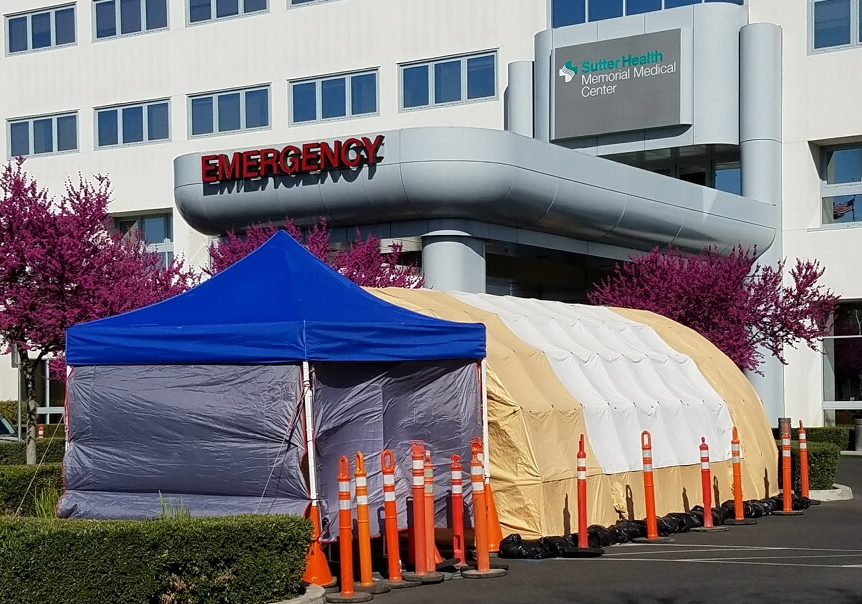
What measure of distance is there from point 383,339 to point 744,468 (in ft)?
25.8

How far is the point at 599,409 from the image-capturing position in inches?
645

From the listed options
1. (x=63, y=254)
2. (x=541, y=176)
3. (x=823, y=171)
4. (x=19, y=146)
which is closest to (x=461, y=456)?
(x=63, y=254)

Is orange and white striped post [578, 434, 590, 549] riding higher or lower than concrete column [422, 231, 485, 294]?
lower

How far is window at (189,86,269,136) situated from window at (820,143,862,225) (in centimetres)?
1583

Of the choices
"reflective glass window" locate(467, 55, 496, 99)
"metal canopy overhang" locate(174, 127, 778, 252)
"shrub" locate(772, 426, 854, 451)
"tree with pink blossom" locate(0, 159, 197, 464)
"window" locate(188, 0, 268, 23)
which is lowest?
"shrub" locate(772, 426, 854, 451)

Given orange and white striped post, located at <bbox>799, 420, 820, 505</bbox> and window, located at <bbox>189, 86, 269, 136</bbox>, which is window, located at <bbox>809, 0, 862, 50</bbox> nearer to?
window, located at <bbox>189, 86, 269, 136</bbox>

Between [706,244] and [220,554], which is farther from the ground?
[706,244]

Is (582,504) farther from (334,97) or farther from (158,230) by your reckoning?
(158,230)

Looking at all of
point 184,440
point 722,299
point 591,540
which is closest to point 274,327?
point 184,440

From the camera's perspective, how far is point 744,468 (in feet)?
62.5

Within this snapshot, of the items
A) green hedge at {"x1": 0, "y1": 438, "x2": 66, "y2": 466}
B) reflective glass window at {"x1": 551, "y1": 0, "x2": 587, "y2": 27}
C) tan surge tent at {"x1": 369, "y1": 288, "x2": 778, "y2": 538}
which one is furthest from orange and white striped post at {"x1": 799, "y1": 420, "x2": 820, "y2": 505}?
reflective glass window at {"x1": 551, "y1": 0, "x2": 587, "y2": 27}

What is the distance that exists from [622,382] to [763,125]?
61.6 ft

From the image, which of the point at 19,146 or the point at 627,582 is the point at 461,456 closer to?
the point at 627,582

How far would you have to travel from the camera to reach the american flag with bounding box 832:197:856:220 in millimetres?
35375
